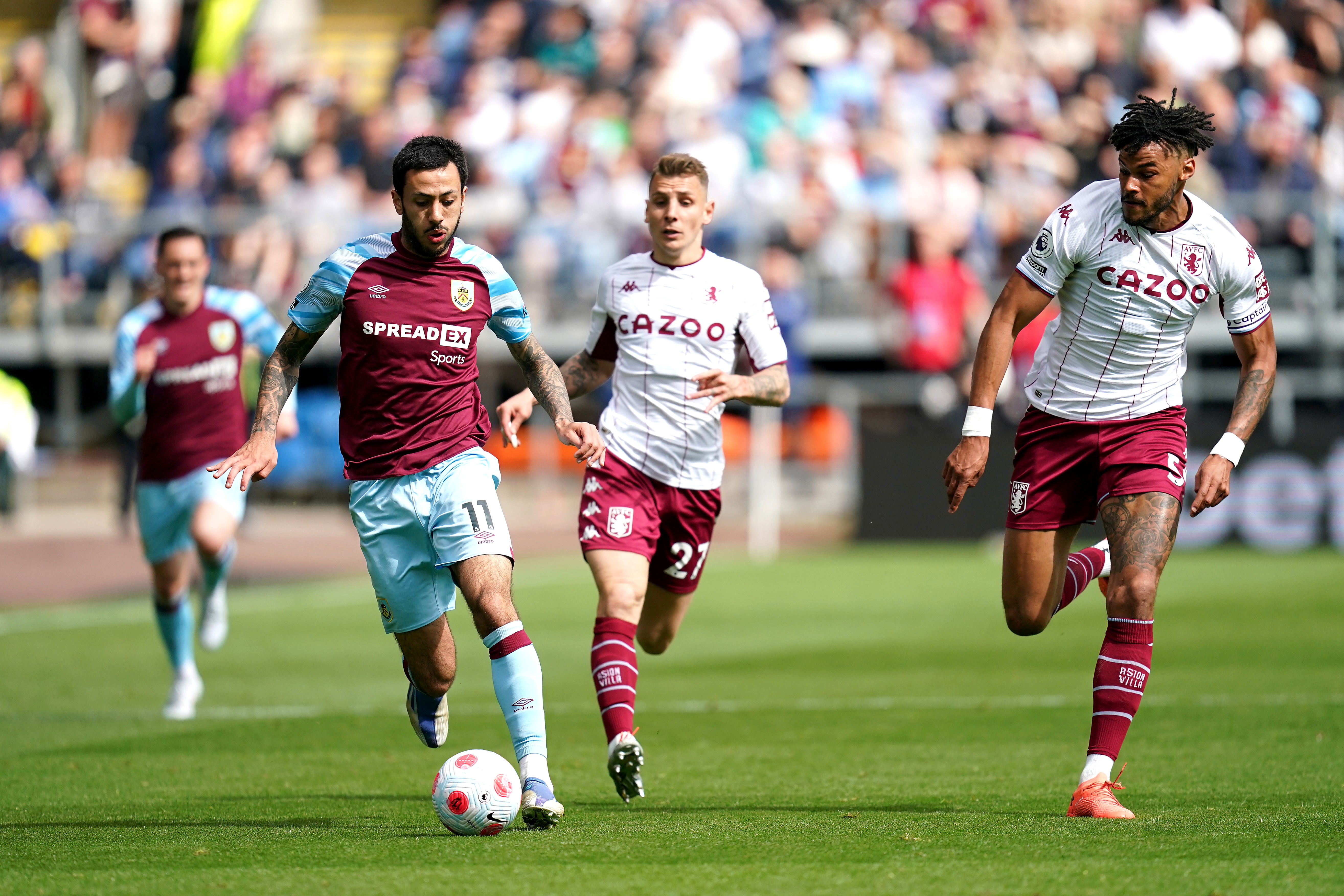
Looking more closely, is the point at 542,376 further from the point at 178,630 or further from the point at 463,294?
the point at 178,630

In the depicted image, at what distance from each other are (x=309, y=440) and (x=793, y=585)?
806 centimetres

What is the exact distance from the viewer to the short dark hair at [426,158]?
658 cm

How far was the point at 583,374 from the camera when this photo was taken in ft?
26.3

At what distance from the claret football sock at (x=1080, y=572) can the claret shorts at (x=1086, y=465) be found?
24cm

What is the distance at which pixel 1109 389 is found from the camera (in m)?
7.02

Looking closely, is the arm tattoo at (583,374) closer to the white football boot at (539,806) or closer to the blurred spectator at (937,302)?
the white football boot at (539,806)

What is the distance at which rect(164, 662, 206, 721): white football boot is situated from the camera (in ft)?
32.9

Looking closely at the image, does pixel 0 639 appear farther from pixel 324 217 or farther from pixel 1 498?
pixel 324 217

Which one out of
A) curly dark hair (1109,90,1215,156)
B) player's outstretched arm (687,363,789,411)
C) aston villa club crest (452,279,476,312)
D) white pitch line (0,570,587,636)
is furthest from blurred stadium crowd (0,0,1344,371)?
aston villa club crest (452,279,476,312)

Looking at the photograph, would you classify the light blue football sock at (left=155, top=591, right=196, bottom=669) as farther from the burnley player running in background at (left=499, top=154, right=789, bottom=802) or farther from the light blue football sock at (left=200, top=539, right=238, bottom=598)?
the burnley player running in background at (left=499, top=154, right=789, bottom=802)

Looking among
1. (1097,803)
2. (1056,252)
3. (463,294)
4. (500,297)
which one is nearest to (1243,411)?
(1056,252)

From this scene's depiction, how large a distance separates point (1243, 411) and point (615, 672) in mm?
Result: 2734

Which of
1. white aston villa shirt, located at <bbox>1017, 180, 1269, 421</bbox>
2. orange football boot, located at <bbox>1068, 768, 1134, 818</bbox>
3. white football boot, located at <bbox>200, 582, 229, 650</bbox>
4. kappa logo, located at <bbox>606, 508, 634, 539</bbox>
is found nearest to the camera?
orange football boot, located at <bbox>1068, 768, 1134, 818</bbox>

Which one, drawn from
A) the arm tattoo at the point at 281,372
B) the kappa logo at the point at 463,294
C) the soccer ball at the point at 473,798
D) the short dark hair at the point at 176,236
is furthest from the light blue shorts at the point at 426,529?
the short dark hair at the point at 176,236
